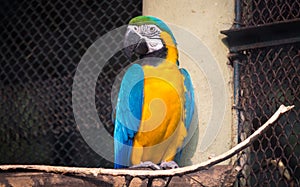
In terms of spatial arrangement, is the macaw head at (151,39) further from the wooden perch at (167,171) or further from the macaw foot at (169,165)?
the wooden perch at (167,171)

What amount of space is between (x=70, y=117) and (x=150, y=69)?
111cm

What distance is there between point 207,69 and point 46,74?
4.40 feet

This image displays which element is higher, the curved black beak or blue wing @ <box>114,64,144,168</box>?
the curved black beak

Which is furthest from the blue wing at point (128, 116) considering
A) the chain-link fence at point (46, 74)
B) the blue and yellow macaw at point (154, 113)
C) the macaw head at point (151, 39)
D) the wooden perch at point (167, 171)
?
the chain-link fence at point (46, 74)

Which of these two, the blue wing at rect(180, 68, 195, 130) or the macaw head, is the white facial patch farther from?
the blue wing at rect(180, 68, 195, 130)

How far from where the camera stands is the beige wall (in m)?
2.08

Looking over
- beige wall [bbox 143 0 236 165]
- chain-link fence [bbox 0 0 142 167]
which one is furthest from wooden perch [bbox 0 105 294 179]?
chain-link fence [bbox 0 0 142 167]

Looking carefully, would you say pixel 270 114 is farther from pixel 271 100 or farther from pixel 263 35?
pixel 263 35

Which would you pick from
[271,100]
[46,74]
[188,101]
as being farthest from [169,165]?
[46,74]

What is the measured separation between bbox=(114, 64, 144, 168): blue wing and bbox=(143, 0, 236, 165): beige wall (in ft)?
0.61

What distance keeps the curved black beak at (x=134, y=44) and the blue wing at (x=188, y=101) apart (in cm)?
18

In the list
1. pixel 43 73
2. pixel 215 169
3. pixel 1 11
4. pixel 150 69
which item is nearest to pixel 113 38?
pixel 43 73

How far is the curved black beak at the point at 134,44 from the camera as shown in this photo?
2307 millimetres

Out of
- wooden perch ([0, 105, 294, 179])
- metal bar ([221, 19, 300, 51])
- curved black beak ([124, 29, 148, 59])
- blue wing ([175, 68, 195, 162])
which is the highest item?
curved black beak ([124, 29, 148, 59])
